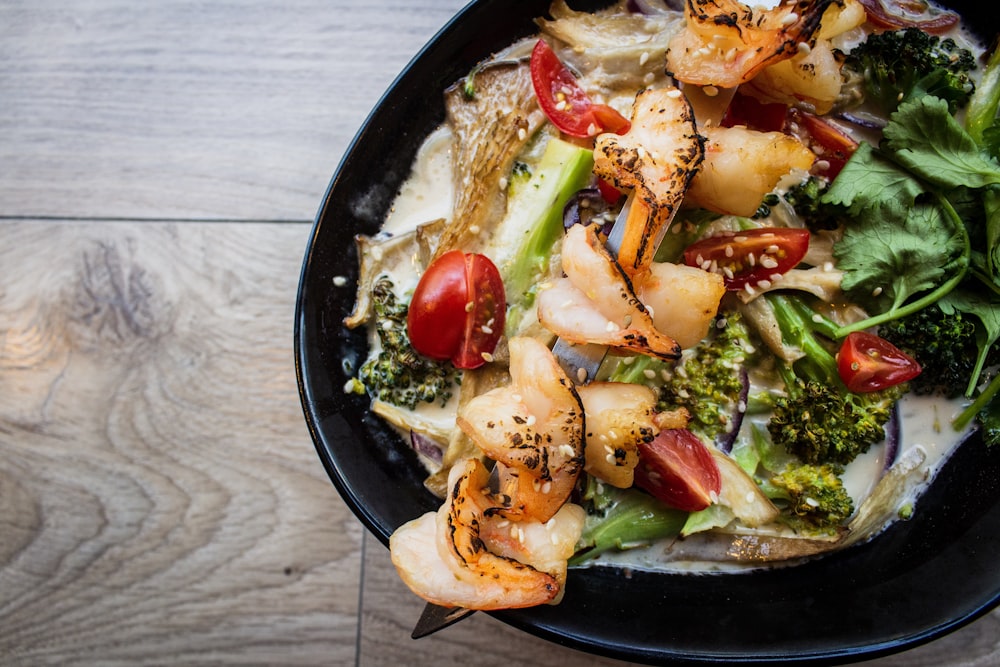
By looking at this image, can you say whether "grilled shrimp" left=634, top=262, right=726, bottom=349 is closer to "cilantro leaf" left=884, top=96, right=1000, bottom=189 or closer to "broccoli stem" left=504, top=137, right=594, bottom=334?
"broccoli stem" left=504, top=137, right=594, bottom=334

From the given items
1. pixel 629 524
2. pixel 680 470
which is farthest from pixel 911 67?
pixel 629 524

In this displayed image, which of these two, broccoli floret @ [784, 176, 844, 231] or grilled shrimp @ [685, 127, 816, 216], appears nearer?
grilled shrimp @ [685, 127, 816, 216]

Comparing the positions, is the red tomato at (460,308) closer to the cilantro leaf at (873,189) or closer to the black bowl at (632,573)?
the black bowl at (632,573)

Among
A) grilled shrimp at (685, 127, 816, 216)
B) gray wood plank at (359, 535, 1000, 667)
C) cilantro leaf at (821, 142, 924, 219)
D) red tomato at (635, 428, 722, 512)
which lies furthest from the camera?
gray wood plank at (359, 535, 1000, 667)

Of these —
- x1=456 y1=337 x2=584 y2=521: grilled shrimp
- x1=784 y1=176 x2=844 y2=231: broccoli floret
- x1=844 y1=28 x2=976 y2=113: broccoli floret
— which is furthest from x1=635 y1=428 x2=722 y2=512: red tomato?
x1=844 y1=28 x2=976 y2=113: broccoli floret

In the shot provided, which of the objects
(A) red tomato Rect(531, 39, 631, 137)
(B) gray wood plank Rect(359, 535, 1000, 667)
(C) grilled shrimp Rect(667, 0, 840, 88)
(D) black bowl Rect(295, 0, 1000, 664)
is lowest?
(B) gray wood plank Rect(359, 535, 1000, 667)

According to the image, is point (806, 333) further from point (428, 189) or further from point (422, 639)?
point (422, 639)

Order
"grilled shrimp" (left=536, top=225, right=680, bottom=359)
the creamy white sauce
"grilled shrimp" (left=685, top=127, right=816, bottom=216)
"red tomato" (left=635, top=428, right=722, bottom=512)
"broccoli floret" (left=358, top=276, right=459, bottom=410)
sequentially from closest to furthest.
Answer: "grilled shrimp" (left=536, top=225, right=680, bottom=359) → "grilled shrimp" (left=685, top=127, right=816, bottom=216) → "red tomato" (left=635, top=428, right=722, bottom=512) → "broccoli floret" (left=358, top=276, right=459, bottom=410) → the creamy white sauce

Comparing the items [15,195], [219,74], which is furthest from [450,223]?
[15,195]
